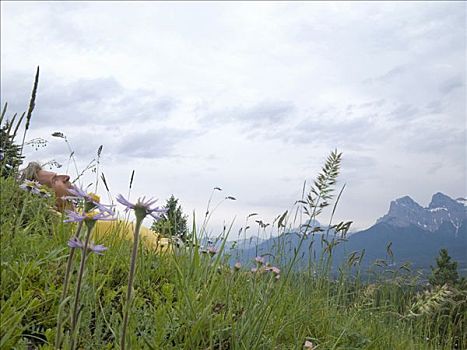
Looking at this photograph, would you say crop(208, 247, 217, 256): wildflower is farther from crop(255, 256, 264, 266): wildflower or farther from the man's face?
the man's face

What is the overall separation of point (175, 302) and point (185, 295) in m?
0.29

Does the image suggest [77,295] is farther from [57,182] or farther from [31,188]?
[57,182]

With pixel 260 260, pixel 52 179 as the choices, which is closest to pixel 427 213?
pixel 52 179

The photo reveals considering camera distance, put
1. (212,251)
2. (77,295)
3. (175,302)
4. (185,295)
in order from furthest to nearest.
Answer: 1. (212,251)
2. (175,302)
3. (185,295)
4. (77,295)

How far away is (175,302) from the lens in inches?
95.8

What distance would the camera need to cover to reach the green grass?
6.45 feet

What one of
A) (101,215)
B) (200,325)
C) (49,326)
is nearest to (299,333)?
(200,325)

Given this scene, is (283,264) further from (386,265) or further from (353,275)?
(386,265)

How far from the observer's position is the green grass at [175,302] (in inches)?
77.4

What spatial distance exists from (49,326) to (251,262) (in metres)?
1.42

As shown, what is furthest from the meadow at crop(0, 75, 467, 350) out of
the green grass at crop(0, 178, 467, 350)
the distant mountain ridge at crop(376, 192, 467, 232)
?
the distant mountain ridge at crop(376, 192, 467, 232)

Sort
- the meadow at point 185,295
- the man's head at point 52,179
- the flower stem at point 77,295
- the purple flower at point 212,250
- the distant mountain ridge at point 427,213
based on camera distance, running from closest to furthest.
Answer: the flower stem at point 77,295
the meadow at point 185,295
the purple flower at point 212,250
the man's head at point 52,179
the distant mountain ridge at point 427,213

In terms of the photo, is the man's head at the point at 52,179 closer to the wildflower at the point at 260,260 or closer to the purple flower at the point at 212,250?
the purple flower at the point at 212,250

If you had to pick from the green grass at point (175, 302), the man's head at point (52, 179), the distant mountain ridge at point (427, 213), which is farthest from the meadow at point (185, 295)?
the distant mountain ridge at point (427, 213)
